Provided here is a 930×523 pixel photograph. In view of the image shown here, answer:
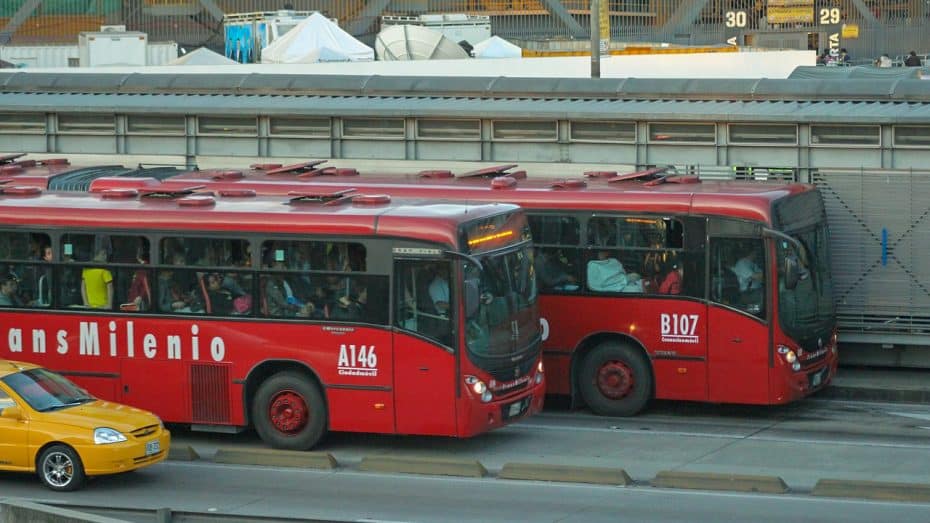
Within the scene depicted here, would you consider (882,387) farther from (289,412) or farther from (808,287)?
(289,412)

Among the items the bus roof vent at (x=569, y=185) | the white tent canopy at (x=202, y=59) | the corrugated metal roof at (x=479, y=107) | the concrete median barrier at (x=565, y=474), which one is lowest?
the concrete median barrier at (x=565, y=474)

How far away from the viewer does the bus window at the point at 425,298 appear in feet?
52.0

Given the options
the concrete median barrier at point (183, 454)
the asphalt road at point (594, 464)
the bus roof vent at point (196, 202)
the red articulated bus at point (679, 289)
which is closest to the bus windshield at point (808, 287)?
the red articulated bus at point (679, 289)

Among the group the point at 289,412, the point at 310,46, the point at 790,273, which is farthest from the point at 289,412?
the point at 310,46

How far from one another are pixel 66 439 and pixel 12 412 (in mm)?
592

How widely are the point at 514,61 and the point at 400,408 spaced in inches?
1362

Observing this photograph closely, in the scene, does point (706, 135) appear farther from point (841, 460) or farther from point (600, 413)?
point (841, 460)

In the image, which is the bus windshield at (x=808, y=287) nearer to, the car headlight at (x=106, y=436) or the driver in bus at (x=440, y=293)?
the driver in bus at (x=440, y=293)

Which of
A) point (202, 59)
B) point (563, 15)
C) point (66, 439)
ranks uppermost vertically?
point (563, 15)

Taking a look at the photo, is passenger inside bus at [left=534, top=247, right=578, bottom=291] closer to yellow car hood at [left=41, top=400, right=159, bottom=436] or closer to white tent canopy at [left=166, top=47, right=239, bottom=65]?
yellow car hood at [left=41, top=400, right=159, bottom=436]

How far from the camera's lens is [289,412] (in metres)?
16.7

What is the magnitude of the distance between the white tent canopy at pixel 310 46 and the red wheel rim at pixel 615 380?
32402 mm

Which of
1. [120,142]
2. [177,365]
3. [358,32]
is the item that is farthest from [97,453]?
[358,32]

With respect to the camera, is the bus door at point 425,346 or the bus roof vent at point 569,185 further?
the bus roof vent at point 569,185
